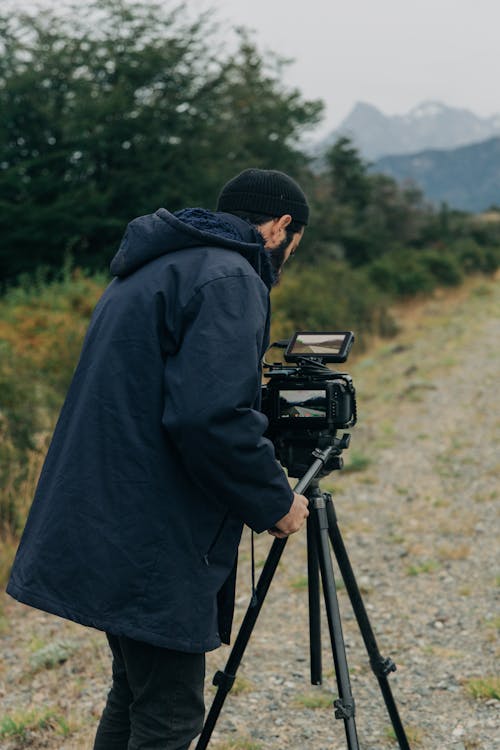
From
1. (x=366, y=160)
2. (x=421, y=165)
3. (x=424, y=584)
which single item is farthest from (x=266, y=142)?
(x=421, y=165)

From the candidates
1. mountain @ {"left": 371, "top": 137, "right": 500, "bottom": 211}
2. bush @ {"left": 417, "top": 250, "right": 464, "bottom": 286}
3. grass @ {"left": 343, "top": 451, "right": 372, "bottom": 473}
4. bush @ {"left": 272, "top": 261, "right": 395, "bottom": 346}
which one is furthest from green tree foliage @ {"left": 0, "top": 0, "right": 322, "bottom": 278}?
mountain @ {"left": 371, "top": 137, "right": 500, "bottom": 211}

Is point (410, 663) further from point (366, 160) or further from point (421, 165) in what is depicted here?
point (421, 165)

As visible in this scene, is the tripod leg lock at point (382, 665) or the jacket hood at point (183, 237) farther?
the tripod leg lock at point (382, 665)

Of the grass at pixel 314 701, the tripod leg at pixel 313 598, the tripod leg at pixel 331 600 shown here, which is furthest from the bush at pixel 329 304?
the tripod leg at pixel 331 600

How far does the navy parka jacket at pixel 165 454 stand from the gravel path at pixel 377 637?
1.26 metres

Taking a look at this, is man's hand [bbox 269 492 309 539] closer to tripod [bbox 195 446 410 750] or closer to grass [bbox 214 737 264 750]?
tripod [bbox 195 446 410 750]

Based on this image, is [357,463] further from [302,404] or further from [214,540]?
[214,540]

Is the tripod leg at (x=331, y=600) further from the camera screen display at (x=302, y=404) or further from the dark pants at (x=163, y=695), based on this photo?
the dark pants at (x=163, y=695)

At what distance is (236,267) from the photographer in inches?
63.9

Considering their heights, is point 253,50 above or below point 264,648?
above

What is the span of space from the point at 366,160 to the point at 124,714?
89.1 ft

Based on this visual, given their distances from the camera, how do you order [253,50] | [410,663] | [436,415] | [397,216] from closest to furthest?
[410,663], [436,415], [253,50], [397,216]

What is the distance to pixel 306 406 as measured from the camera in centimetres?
193

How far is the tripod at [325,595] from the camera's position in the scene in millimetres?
2000
